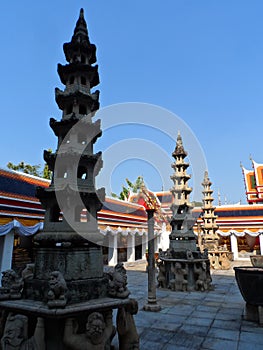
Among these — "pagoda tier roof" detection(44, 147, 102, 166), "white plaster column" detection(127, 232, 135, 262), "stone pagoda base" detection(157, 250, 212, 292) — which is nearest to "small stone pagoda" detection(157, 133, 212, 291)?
"stone pagoda base" detection(157, 250, 212, 292)

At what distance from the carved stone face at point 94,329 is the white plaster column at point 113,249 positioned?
16810 mm

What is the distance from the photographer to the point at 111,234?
21.1 meters

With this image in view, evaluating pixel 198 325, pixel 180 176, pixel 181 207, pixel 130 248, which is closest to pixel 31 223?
pixel 181 207

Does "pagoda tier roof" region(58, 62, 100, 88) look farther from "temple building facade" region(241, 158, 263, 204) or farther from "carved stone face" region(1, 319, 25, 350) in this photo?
"temple building facade" region(241, 158, 263, 204)

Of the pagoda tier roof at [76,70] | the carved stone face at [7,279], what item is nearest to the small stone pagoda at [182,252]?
the carved stone face at [7,279]

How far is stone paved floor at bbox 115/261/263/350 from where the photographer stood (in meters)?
5.29

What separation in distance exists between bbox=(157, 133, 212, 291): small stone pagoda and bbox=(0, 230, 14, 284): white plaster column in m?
7.33

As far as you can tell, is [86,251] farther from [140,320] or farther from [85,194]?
[140,320]

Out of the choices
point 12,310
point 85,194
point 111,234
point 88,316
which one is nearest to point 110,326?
point 88,316

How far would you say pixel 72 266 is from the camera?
4.88 m

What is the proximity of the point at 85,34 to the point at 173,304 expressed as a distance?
8715mm

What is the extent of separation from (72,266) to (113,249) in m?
17.5

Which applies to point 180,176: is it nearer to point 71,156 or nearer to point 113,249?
point 71,156

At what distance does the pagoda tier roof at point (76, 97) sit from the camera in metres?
6.07
